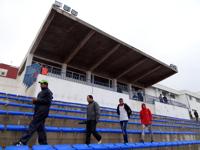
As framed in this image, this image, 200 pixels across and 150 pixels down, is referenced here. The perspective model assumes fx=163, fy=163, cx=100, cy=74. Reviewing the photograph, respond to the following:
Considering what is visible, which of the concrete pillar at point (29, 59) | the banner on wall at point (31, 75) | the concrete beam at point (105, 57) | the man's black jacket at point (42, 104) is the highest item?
the concrete beam at point (105, 57)

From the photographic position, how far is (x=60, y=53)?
14266 mm

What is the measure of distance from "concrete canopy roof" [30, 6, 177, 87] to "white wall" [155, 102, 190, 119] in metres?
3.76

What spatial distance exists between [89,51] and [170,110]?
41.1 ft

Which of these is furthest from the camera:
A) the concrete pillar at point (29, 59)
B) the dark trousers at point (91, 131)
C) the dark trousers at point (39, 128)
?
the concrete pillar at point (29, 59)

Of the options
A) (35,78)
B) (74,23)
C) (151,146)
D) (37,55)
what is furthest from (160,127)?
(37,55)

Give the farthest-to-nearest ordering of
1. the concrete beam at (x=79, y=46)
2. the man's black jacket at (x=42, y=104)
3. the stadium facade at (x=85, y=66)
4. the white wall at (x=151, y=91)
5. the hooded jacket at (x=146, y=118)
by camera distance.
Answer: the white wall at (x=151, y=91), the concrete beam at (x=79, y=46), the stadium facade at (x=85, y=66), the hooded jacket at (x=146, y=118), the man's black jacket at (x=42, y=104)

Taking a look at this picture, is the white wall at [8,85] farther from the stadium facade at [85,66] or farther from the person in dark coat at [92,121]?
the person in dark coat at [92,121]

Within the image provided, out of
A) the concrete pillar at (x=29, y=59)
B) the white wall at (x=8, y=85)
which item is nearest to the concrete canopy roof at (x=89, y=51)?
the concrete pillar at (x=29, y=59)

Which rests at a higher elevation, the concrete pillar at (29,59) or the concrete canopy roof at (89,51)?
the concrete canopy roof at (89,51)

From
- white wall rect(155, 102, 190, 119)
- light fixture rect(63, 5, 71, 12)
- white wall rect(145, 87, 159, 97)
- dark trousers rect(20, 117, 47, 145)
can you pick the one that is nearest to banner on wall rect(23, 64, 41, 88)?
light fixture rect(63, 5, 71, 12)

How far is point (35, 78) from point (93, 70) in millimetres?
6857

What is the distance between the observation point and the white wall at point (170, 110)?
18.5m

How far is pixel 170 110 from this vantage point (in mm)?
19469

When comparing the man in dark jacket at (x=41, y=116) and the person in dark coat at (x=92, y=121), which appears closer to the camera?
the man in dark jacket at (x=41, y=116)
